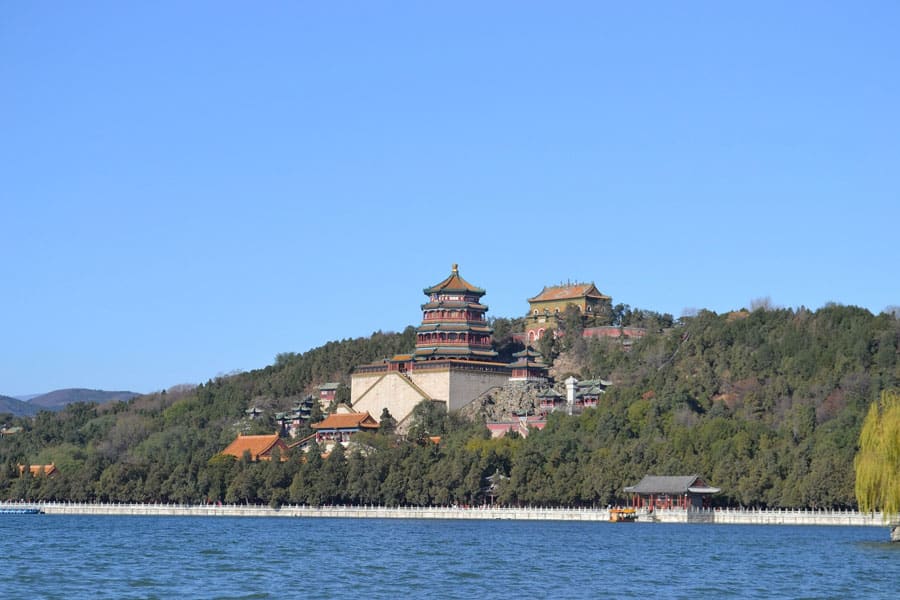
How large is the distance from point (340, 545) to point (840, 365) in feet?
148

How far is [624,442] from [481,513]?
29.9ft

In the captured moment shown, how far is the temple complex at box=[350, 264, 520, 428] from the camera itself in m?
110

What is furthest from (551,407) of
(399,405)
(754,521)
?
(754,521)

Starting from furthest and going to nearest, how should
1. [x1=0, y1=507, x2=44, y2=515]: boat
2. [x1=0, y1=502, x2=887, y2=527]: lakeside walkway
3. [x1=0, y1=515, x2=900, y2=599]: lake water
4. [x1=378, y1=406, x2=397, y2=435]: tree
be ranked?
[x1=0, y1=507, x2=44, y2=515]: boat, [x1=378, y1=406, x2=397, y2=435]: tree, [x1=0, y1=502, x2=887, y2=527]: lakeside walkway, [x1=0, y1=515, x2=900, y2=599]: lake water

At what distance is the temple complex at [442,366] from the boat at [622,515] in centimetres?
2584

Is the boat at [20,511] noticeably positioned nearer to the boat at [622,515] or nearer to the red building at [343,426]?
the red building at [343,426]

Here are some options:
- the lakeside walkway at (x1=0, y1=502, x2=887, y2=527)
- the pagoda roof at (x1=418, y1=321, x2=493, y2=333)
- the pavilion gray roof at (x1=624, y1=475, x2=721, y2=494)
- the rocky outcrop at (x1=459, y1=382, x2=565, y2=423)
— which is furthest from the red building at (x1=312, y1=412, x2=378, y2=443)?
the pavilion gray roof at (x1=624, y1=475, x2=721, y2=494)

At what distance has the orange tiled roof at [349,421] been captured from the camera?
108356 mm

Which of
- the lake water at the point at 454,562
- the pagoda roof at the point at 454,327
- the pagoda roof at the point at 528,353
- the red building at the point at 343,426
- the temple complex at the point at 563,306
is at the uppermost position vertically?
the temple complex at the point at 563,306

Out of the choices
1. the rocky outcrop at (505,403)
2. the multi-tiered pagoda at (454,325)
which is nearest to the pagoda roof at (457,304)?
the multi-tiered pagoda at (454,325)

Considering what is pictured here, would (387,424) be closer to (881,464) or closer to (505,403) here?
(505,403)

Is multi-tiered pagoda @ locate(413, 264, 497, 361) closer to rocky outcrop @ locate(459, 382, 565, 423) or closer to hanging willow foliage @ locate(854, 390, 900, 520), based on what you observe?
rocky outcrop @ locate(459, 382, 565, 423)

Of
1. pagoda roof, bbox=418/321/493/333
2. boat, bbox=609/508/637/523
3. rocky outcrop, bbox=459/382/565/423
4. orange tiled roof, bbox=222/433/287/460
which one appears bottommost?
boat, bbox=609/508/637/523

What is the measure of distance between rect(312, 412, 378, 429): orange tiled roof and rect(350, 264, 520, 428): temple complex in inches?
75.9
